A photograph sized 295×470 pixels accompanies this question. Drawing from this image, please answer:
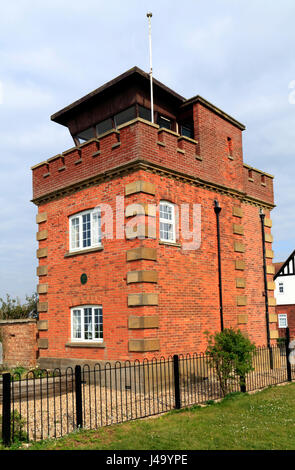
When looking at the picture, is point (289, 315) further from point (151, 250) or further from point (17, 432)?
point (17, 432)

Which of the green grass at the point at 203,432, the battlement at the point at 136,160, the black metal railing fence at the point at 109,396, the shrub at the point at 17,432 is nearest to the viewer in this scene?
the green grass at the point at 203,432

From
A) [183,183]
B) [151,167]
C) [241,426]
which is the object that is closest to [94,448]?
[241,426]

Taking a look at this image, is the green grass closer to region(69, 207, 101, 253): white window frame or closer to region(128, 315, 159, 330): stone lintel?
region(128, 315, 159, 330): stone lintel

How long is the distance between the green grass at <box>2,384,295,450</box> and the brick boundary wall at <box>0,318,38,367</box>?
30.4 feet

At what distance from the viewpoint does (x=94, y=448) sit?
733cm

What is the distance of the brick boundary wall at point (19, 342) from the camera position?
17.5 m

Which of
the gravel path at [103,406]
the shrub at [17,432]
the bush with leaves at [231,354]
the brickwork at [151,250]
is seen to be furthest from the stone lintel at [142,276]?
the shrub at [17,432]

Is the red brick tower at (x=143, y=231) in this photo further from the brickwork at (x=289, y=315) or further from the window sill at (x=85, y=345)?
the brickwork at (x=289, y=315)

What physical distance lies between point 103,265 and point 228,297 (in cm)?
505

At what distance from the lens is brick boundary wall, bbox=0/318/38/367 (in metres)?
17.5

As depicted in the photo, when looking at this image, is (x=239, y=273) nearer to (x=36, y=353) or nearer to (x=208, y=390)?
(x=208, y=390)

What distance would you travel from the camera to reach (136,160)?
43.4ft

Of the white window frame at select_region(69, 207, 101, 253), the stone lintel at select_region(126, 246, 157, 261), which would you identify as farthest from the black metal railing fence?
the white window frame at select_region(69, 207, 101, 253)

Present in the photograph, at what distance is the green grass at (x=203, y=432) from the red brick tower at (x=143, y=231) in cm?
340
